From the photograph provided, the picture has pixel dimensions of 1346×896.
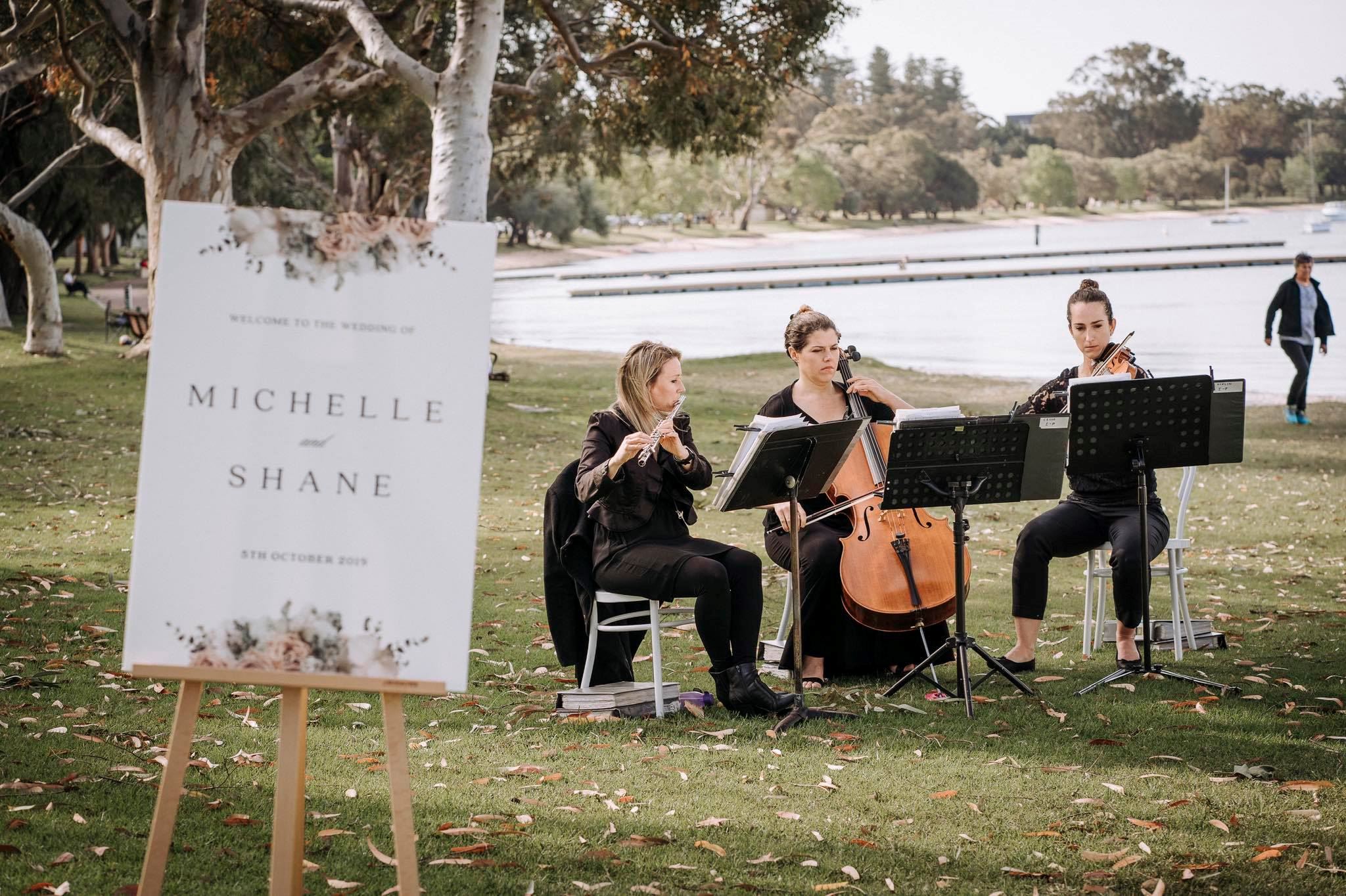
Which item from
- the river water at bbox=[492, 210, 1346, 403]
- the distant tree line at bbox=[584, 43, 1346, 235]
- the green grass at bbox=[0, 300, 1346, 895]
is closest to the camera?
the green grass at bbox=[0, 300, 1346, 895]

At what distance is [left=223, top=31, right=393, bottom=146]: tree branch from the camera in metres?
18.3

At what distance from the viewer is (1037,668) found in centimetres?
722

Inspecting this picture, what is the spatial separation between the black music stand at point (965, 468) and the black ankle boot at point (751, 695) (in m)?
0.62

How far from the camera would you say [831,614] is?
707 cm

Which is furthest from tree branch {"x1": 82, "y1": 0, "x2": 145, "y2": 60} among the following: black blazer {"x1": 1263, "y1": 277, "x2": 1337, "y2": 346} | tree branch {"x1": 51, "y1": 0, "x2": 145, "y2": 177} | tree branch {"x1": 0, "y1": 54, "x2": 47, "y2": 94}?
black blazer {"x1": 1263, "y1": 277, "x2": 1337, "y2": 346}

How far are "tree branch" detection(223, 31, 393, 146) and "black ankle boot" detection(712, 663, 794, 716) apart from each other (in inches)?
544

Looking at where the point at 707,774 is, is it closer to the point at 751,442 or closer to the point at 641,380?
the point at 751,442

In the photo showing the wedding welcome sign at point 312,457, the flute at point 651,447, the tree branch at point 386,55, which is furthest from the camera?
the tree branch at point 386,55

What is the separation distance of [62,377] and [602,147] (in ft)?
31.8

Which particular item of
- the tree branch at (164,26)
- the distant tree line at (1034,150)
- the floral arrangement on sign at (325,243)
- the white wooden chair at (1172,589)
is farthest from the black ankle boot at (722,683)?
the distant tree line at (1034,150)

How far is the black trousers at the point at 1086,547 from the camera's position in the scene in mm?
6973

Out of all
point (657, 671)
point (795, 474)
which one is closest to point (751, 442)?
point (795, 474)

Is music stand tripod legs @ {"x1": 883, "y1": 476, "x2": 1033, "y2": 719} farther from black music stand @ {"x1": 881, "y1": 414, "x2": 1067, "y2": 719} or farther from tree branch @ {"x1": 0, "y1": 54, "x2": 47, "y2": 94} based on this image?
tree branch @ {"x1": 0, "y1": 54, "x2": 47, "y2": 94}

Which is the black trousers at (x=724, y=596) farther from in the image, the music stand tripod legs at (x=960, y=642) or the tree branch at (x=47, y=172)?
the tree branch at (x=47, y=172)
